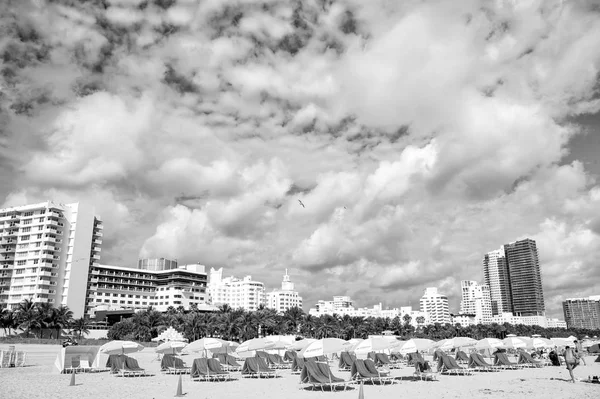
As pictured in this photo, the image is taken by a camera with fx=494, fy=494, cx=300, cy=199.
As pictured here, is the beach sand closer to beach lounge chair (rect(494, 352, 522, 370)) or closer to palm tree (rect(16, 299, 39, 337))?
beach lounge chair (rect(494, 352, 522, 370))

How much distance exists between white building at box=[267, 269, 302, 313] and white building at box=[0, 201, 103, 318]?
75.8 meters

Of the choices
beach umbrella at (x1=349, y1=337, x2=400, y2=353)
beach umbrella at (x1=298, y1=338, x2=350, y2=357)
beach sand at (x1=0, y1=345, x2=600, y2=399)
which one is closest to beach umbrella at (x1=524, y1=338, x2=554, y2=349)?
beach sand at (x1=0, y1=345, x2=600, y2=399)

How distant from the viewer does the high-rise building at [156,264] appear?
132750 mm

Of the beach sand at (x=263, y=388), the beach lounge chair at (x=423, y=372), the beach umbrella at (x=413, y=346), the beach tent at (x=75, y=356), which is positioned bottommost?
the beach sand at (x=263, y=388)

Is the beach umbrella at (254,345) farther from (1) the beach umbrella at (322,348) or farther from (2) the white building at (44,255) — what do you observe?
(2) the white building at (44,255)

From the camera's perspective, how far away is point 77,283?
8294 centimetres

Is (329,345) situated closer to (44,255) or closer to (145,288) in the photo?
(44,255)

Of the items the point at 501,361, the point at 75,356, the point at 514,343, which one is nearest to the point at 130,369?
the point at 75,356

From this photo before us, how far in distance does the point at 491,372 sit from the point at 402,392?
1085 centimetres

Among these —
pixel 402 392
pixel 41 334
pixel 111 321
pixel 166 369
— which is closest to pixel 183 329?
pixel 41 334

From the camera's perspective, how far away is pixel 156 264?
437 ft

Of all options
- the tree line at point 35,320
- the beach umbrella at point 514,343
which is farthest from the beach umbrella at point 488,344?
the tree line at point 35,320

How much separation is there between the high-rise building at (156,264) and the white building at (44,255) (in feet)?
153

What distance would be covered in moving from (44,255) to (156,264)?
54.3m
